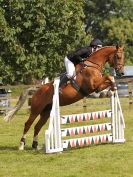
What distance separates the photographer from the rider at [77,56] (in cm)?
1039

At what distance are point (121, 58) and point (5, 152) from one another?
10.7 feet

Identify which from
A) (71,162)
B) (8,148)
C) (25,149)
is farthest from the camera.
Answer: (8,148)

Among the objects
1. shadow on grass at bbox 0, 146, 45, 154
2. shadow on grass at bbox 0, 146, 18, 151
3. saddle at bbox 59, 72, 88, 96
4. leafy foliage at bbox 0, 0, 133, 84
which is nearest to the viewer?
shadow on grass at bbox 0, 146, 45, 154

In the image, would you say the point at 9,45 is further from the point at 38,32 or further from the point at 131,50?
the point at 131,50

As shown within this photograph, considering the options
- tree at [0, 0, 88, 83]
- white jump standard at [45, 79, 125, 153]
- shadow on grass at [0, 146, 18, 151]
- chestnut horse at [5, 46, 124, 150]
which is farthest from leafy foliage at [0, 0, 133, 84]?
white jump standard at [45, 79, 125, 153]

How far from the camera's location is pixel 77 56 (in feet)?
34.6

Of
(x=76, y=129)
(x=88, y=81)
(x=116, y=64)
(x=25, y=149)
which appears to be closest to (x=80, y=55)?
(x=88, y=81)

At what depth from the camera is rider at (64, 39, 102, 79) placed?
34.1 ft

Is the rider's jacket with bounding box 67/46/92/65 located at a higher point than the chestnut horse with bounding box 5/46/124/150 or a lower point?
higher

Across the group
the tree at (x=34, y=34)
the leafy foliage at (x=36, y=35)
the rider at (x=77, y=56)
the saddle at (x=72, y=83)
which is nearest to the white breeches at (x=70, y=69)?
the rider at (x=77, y=56)

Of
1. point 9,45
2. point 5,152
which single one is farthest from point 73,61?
point 9,45

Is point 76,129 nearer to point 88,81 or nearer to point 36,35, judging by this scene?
point 88,81

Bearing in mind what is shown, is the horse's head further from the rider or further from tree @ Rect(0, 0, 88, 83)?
tree @ Rect(0, 0, 88, 83)

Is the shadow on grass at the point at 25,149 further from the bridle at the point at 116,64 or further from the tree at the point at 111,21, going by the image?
the tree at the point at 111,21
